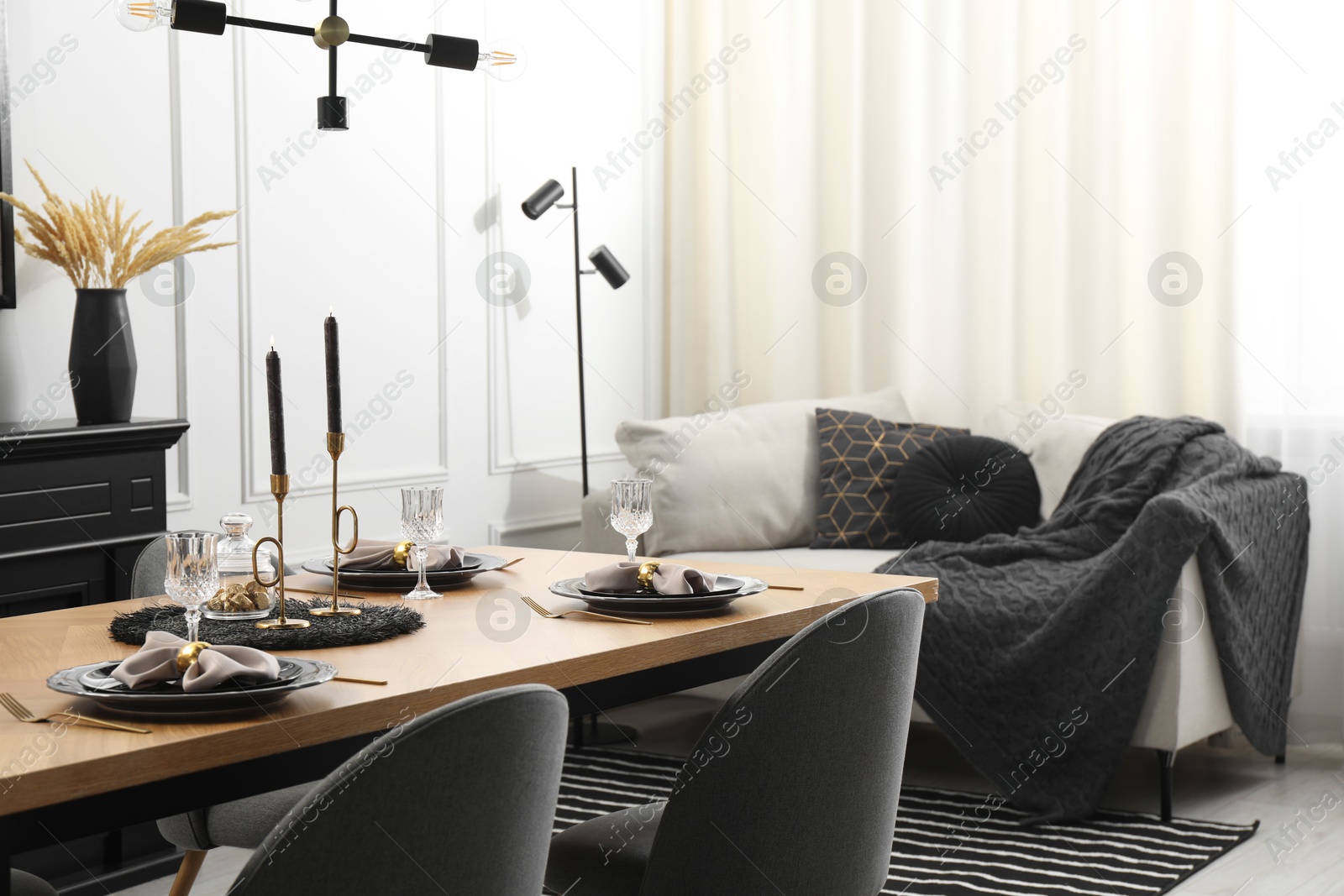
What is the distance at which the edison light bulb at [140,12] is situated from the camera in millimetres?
1843

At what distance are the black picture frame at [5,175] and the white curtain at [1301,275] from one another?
305 cm

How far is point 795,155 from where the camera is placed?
14.8 feet

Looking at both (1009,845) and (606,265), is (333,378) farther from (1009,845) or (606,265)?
(606,265)

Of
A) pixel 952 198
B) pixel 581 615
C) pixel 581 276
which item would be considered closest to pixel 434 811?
pixel 581 615

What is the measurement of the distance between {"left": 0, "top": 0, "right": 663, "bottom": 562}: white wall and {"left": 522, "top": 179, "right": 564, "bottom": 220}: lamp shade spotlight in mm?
136

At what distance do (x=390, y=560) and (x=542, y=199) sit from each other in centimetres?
213

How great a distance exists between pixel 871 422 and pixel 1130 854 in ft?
5.03

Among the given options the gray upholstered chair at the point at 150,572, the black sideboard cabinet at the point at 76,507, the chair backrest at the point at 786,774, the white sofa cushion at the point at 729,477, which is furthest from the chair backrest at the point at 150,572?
the white sofa cushion at the point at 729,477

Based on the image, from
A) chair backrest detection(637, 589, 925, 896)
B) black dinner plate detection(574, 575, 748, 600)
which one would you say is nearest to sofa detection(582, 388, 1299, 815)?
black dinner plate detection(574, 575, 748, 600)

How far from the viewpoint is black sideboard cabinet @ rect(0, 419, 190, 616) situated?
2.45m

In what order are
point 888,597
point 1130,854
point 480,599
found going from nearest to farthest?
point 888,597 < point 480,599 < point 1130,854

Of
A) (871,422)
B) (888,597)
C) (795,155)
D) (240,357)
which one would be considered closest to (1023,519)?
(871,422)

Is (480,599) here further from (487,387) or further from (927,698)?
(487,387)

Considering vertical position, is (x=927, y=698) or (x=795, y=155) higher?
(x=795, y=155)
